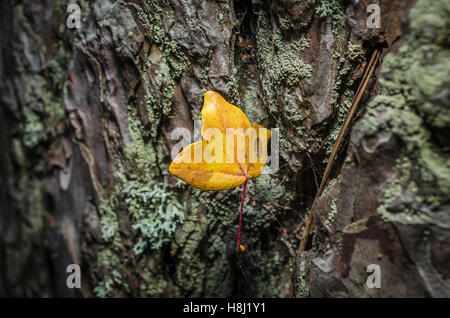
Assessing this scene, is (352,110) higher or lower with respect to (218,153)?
higher

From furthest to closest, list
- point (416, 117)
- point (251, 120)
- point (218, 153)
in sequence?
point (251, 120)
point (218, 153)
point (416, 117)

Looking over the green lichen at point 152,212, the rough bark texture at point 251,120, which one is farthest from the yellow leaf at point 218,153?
the green lichen at point 152,212

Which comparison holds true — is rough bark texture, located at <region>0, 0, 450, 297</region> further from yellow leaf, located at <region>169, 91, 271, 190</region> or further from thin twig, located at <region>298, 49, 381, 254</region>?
yellow leaf, located at <region>169, 91, 271, 190</region>

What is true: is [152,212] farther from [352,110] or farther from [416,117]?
[416,117]

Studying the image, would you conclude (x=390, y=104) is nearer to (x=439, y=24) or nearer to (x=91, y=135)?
(x=439, y=24)

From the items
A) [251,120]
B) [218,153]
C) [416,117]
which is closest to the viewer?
[416,117]

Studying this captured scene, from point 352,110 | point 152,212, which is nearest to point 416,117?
point 352,110
